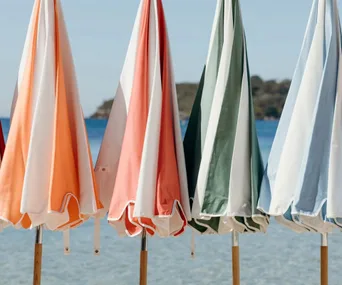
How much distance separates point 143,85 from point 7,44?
26.0 m

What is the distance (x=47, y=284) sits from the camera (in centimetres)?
792

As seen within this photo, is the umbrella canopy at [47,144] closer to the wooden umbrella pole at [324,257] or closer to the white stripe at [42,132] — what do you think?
the white stripe at [42,132]

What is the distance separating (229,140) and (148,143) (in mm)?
372

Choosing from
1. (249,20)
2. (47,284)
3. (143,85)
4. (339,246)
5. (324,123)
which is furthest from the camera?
(249,20)

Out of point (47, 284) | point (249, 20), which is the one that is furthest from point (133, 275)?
point (249, 20)

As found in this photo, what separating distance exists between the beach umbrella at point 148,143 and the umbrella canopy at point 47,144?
166 millimetres

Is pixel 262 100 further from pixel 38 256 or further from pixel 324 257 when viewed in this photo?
pixel 38 256

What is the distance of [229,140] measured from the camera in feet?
11.6

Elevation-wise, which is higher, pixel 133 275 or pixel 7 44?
pixel 7 44

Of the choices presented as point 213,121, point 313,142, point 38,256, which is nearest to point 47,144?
point 38,256

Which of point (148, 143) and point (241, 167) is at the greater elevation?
point (148, 143)

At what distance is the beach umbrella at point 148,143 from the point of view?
11.2 ft

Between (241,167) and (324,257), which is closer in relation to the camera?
(241,167)

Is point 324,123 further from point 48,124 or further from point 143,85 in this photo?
point 48,124
